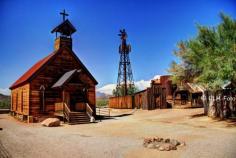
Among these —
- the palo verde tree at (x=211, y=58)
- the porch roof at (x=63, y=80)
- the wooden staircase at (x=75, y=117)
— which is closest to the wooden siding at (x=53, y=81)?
the porch roof at (x=63, y=80)

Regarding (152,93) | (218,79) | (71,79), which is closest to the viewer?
(218,79)

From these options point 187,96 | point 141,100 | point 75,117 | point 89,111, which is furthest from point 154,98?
point 75,117

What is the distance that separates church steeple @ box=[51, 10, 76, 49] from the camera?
26.1m

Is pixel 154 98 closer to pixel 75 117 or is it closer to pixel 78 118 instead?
pixel 78 118

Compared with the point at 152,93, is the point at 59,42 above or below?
above

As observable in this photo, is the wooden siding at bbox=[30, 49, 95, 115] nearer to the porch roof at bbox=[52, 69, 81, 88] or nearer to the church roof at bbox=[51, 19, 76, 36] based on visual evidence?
the porch roof at bbox=[52, 69, 81, 88]

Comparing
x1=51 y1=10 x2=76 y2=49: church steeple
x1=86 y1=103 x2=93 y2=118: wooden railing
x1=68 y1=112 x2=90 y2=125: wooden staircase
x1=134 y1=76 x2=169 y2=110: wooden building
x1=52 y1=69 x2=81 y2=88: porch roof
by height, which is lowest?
x1=68 y1=112 x2=90 y2=125: wooden staircase

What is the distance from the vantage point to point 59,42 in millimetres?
26016

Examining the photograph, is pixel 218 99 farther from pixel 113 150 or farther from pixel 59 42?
pixel 59 42

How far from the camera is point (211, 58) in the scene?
56.7ft

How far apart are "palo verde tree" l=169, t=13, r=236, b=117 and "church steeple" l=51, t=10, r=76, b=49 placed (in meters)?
11.5

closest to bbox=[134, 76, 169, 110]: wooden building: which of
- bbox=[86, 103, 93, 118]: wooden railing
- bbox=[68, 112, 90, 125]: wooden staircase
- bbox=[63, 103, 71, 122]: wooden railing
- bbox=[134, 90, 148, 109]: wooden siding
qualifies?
bbox=[134, 90, 148, 109]: wooden siding

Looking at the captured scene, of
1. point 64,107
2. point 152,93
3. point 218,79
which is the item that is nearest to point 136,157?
point 218,79

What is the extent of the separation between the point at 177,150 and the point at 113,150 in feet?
8.67
